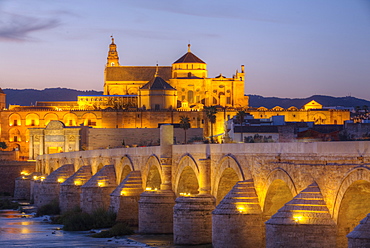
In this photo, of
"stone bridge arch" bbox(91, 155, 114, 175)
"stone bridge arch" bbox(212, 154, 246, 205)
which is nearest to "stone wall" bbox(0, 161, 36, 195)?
"stone bridge arch" bbox(91, 155, 114, 175)

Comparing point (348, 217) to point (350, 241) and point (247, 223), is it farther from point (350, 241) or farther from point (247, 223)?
point (247, 223)

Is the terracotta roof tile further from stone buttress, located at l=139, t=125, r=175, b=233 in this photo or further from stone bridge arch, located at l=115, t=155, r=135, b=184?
stone buttress, located at l=139, t=125, r=175, b=233

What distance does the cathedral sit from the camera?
96188 mm

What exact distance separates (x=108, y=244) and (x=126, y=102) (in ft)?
255

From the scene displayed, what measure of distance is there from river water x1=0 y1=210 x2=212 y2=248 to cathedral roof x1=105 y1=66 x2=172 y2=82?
71.9 meters

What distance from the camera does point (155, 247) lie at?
979 inches

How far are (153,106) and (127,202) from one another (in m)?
65.5

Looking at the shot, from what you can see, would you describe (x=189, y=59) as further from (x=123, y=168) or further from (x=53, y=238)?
(x=53, y=238)

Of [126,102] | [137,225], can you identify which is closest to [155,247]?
[137,225]

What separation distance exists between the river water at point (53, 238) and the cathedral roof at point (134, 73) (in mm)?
71896

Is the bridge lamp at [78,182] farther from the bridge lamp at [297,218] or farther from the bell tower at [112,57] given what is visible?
the bell tower at [112,57]

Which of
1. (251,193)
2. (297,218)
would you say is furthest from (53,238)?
(297,218)

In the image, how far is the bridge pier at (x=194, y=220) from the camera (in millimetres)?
24688

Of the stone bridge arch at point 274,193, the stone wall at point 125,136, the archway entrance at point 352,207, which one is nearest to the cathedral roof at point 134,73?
the stone wall at point 125,136
